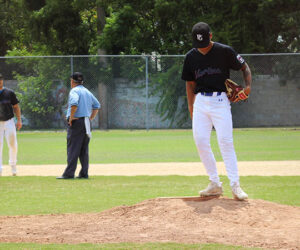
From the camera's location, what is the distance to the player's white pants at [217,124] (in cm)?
680

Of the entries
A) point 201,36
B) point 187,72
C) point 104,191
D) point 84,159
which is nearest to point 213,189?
point 187,72

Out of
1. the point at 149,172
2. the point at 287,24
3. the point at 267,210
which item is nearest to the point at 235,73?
the point at 287,24

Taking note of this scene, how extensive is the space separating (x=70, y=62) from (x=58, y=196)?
614 inches

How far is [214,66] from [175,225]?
5.97 ft

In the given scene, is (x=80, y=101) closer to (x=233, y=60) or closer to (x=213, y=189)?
(x=213, y=189)

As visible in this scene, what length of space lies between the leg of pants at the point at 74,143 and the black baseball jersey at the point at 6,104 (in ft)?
4.81

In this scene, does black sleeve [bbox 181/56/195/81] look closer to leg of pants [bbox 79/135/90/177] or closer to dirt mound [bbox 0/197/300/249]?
dirt mound [bbox 0/197/300/249]

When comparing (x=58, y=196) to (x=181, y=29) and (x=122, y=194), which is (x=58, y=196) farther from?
(x=181, y=29)

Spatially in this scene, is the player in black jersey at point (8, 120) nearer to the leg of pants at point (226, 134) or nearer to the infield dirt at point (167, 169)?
the infield dirt at point (167, 169)

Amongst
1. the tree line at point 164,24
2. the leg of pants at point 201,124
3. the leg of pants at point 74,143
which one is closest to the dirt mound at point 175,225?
the leg of pants at point 201,124

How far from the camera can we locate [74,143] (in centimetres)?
1138

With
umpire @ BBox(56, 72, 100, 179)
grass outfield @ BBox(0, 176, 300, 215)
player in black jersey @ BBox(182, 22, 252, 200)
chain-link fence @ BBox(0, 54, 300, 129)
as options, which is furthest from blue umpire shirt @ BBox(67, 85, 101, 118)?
chain-link fence @ BBox(0, 54, 300, 129)

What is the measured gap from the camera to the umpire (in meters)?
11.4

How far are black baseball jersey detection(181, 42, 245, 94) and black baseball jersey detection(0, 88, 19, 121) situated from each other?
6.02 metres
